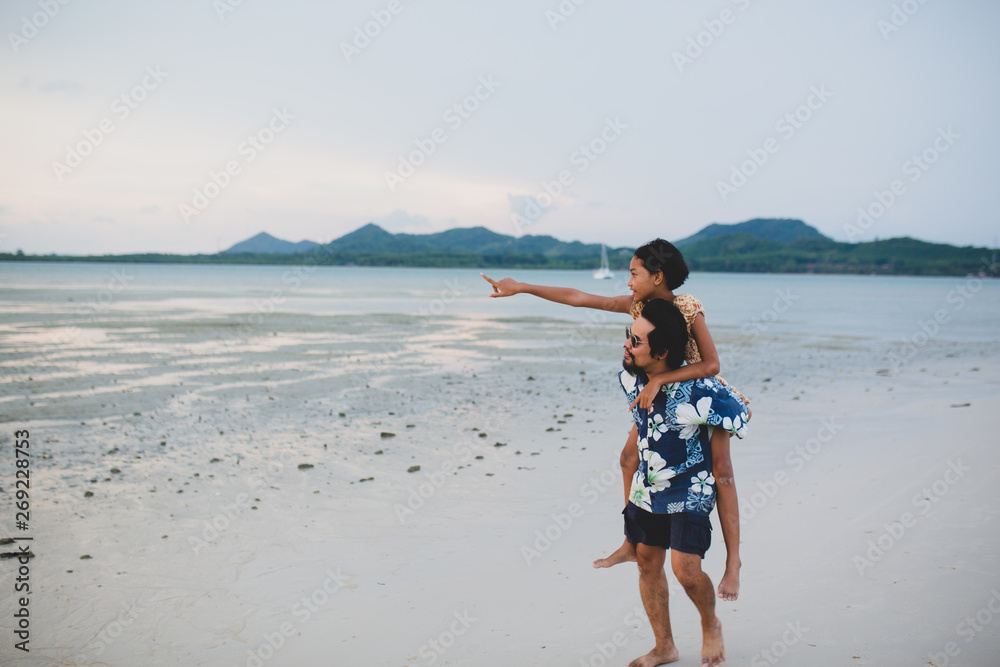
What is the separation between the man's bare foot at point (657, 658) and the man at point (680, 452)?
0.33m

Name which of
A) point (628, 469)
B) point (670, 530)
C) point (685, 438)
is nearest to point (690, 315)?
point (685, 438)

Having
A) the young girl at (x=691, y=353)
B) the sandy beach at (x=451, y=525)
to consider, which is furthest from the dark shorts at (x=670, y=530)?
the sandy beach at (x=451, y=525)

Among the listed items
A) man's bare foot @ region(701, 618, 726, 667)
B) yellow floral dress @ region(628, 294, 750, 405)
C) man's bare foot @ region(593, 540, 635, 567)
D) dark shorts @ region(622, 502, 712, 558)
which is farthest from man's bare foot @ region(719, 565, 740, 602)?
yellow floral dress @ region(628, 294, 750, 405)

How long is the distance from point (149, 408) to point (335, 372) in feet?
15.8

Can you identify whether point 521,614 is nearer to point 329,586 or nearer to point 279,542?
point 329,586

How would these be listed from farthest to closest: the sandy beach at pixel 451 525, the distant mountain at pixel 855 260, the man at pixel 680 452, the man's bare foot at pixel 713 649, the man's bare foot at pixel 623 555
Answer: the distant mountain at pixel 855 260 → the sandy beach at pixel 451 525 → the man's bare foot at pixel 623 555 → the man's bare foot at pixel 713 649 → the man at pixel 680 452

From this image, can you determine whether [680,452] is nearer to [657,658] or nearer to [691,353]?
[691,353]

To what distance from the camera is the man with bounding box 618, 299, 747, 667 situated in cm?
312

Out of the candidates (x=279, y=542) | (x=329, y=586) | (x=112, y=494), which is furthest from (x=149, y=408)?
(x=329, y=586)

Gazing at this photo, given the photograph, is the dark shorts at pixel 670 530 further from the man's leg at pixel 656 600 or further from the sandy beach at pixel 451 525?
the sandy beach at pixel 451 525

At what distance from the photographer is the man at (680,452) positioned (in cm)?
312

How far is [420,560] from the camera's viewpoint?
5434 millimetres

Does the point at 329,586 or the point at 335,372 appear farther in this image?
the point at 335,372

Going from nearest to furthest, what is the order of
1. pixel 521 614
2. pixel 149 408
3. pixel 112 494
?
pixel 521 614, pixel 112 494, pixel 149 408
